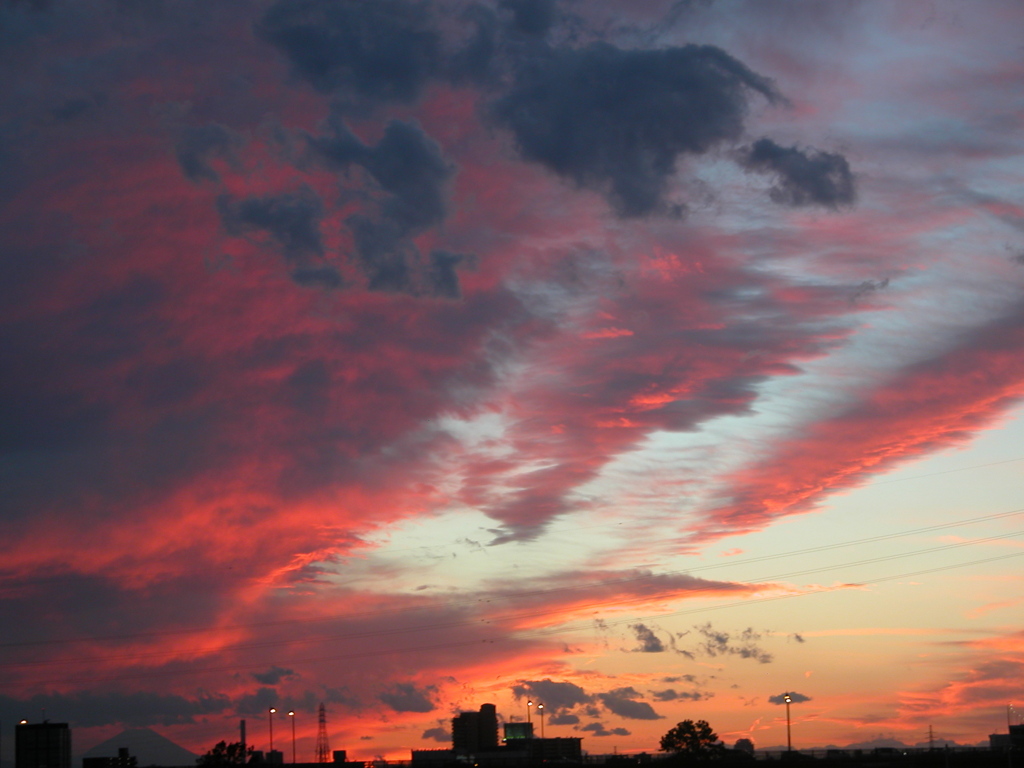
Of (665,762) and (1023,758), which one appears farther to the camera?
(665,762)

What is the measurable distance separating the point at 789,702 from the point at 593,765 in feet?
126

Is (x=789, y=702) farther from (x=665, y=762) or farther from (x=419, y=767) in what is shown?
(x=419, y=767)

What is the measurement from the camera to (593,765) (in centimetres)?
17088

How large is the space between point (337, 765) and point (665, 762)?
206 feet

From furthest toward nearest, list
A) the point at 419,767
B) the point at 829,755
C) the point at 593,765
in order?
the point at 419,767
the point at 829,755
the point at 593,765

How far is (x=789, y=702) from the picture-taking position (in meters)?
184

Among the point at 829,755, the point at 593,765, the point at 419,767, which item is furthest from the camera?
the point at 419,767

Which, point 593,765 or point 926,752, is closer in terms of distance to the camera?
point 593,765

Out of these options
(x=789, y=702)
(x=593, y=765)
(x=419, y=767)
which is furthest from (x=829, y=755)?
(x=419, y=767)

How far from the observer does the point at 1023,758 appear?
7323 inches

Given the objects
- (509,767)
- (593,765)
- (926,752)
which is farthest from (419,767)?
(926,752)

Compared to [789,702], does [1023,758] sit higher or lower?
lower

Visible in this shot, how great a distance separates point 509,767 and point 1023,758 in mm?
91399

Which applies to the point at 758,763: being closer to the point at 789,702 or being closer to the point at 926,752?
the point at 789,702
